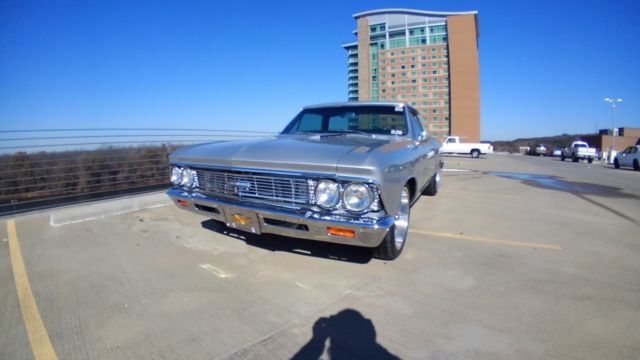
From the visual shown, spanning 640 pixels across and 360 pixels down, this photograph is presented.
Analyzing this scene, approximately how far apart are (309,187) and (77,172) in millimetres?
5545

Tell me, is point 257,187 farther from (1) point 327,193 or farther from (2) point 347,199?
(2) point 347,199

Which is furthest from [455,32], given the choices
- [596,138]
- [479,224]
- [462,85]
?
[479,224]

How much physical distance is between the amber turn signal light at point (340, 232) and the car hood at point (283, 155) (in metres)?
0.44

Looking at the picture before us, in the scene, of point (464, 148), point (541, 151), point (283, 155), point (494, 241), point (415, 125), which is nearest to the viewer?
point (283, 155)

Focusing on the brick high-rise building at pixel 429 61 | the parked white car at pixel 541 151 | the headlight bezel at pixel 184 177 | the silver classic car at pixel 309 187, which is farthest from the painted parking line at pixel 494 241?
the parked white car at pixel 541 151

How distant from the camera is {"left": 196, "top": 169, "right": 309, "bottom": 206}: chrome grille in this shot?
2.73 m

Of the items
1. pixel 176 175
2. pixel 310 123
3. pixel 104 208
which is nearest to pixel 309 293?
Answer: pixel 176 175

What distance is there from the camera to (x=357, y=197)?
254 centimetres

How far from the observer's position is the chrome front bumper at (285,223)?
2471 mm

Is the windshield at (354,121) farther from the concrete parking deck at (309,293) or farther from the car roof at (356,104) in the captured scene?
the concrete parking deck at (309,293)

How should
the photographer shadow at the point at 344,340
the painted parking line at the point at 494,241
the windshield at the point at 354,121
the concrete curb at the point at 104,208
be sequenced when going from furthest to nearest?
the concrete curb at the point at 104,208 → the windshield at the point at 354,121 → the painted parking line at the point at 494,241 → the photographer shadow at the point at 344,340

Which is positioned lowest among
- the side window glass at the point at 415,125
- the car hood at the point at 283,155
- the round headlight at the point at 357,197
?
the round headlight at the point at 357,197

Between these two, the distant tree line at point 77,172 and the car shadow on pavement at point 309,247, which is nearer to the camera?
the car shadow on pavement at point 309,247

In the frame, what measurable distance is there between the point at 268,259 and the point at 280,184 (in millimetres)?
941
